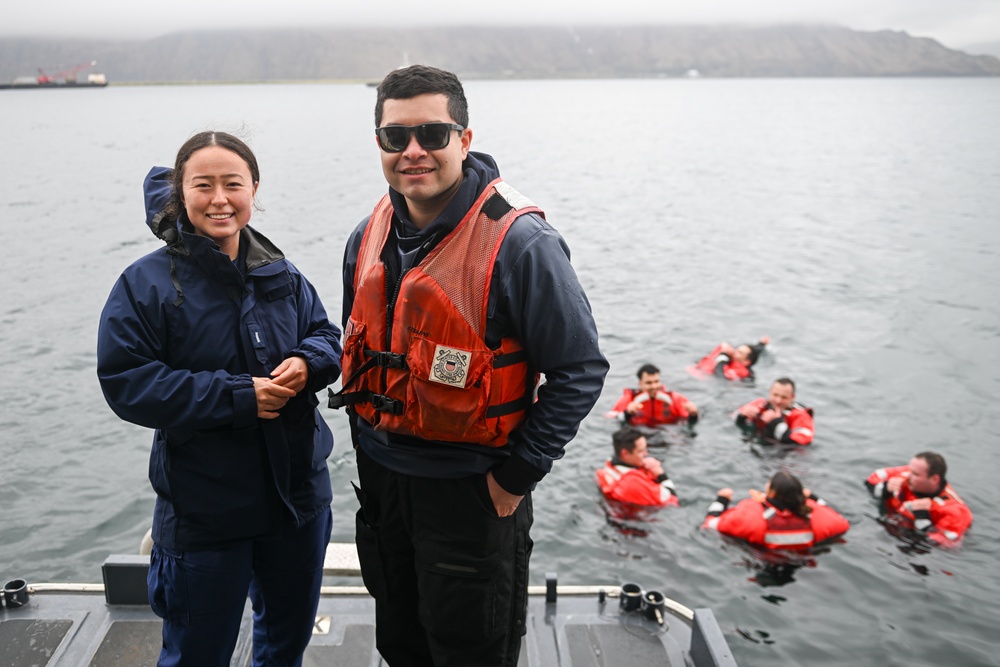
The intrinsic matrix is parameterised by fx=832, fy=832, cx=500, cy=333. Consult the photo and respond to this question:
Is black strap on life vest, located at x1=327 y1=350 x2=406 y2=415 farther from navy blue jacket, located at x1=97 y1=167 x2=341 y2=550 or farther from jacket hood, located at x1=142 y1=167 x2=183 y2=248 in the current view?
jacket hood, located at x1=142 y1=167 x2=183 y2=248

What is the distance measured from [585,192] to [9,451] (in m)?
27.8

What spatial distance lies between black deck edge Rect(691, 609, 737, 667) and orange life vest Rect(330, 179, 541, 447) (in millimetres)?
1853

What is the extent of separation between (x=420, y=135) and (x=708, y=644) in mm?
2786

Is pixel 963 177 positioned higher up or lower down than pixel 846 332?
higher up

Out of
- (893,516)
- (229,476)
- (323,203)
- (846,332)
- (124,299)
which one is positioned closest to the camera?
(124,299)

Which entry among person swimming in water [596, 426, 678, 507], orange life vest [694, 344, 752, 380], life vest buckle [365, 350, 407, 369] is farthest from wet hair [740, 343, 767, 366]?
life vest buckle [365, 350, 407, 369]

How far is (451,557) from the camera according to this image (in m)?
2.80

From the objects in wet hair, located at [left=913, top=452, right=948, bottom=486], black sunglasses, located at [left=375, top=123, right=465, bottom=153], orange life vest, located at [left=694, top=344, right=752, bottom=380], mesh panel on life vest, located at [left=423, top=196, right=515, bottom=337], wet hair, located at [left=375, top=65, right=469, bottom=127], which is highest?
wet hair, located at [left=375, top=65, right=469, bottom=127]

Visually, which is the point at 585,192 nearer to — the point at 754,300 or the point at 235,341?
the point at 754,300

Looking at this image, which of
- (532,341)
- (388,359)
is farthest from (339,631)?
(532,341)

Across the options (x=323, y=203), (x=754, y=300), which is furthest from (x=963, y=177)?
(x=323, y=203)

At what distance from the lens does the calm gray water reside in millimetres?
7891

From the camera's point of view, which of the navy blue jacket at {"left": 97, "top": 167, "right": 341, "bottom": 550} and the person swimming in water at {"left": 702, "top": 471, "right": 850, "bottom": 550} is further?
the person swimming in water at {"left": 702, "top": 471, "right": 850, "bottom": 550}

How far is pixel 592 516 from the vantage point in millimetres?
9031
